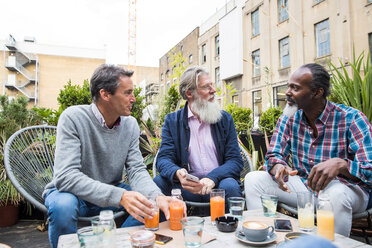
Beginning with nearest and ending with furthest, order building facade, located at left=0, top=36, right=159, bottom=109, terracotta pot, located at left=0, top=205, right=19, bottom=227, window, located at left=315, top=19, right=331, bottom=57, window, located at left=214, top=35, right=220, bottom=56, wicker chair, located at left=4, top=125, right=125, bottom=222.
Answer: wicker chair, located at left=4, top=125, right=125, bottom=222
terracotta pot, located at left=0, top=205, right=19, bottom=227
window, located at left=315, top=19, right=331, bottom=57
window, located at left=214, top=35, right=220, bottom=56
building facade, located at left=0, top=36, right=159, bottom=109

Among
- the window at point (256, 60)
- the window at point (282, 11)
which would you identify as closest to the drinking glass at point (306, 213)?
the window at point (282, 11)

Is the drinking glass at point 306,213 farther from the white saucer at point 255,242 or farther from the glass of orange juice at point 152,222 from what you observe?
the glass of orange juice at point 152,222

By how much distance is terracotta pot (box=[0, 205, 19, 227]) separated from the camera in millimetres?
3027

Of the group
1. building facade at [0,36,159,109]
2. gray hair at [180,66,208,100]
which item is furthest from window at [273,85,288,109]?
building facade at [0,36,159,109]

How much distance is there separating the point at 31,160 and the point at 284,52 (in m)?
14.5

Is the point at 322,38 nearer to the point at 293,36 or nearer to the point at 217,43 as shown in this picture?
the point at 293,36

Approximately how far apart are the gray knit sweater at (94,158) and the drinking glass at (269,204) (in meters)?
0.70

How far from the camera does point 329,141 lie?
6.15 ft

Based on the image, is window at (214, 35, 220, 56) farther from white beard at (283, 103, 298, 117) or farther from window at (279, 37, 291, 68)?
white beard at (283, 103, 298, 117)

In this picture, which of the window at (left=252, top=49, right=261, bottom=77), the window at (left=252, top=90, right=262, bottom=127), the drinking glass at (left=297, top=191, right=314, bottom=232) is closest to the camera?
the drinking glass at (left=297, top=191, right=314, bottom=232)

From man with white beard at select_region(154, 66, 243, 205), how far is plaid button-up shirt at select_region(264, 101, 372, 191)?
38cm

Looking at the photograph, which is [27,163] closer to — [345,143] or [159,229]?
[159,229]

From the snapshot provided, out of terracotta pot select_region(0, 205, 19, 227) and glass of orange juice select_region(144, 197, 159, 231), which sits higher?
glass of orange juice select_region(144, 197, 159, 231)

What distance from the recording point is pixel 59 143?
1.67 m
